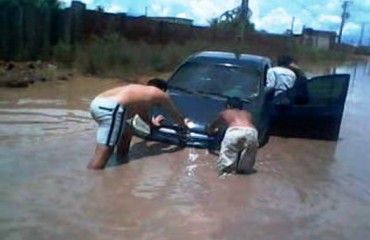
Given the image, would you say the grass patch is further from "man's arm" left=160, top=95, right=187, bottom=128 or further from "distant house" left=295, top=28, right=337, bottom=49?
"distant house" left=295, top=28, right=337, bottom=49

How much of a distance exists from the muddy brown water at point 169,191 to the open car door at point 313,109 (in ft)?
0.70

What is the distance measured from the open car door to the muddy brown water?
0.70ft

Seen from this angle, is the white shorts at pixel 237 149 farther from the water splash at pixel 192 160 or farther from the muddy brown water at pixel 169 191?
the water splash at pixel 192 160

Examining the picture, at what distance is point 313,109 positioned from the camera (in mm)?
10117

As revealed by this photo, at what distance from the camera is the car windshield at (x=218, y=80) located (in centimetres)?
934

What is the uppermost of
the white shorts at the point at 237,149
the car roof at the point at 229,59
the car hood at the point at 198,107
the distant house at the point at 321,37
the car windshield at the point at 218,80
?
the car roof at the point at 229,59

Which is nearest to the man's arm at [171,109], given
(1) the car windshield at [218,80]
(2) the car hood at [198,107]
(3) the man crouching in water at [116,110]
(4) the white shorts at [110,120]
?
(3) the man crouching in water at [116,110]

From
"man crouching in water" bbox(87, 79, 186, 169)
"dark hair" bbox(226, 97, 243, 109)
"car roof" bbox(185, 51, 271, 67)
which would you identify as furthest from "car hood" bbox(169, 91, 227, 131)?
"car roof" bbox(185, 51, 271, 67)

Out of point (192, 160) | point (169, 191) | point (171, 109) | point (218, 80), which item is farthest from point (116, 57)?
point (169, 191)

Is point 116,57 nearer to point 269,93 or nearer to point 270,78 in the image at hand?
point 270,78

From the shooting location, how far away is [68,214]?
5652mm

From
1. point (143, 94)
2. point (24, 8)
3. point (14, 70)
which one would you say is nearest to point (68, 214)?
point (143, 94)

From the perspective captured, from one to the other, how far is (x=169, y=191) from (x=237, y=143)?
1.15 metres

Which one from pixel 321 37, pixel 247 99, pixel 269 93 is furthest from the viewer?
pixel 321 37
